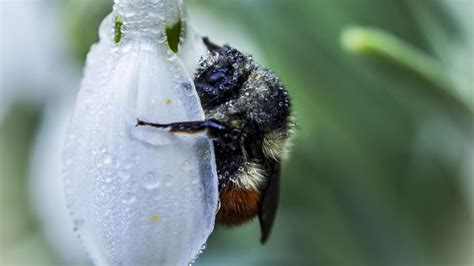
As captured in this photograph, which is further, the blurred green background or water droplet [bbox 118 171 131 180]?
the blurred green background

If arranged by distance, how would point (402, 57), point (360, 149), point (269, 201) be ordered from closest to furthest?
1. point (269, 201)
2. point (402, 57)
3. point (360, 149)

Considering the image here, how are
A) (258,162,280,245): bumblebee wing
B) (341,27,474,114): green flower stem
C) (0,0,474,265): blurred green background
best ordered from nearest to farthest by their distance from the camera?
(258,162,280,245): bumblebee wing < (341,27,474,114): green flower stem < (0,0,474,265): blurred green background

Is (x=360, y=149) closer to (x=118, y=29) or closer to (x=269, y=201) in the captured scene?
(x=269, y=201)

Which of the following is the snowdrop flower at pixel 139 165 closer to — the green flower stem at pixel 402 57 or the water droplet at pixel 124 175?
the water droplet at pixel 124 175

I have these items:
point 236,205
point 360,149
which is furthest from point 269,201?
point 360,149

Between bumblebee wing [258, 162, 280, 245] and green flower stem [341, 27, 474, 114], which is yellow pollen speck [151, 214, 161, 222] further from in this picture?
green flower stem [341, 27, 474, 114]

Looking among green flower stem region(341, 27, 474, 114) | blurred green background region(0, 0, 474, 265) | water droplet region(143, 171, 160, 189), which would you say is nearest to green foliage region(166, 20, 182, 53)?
water droplet region(143, 171, 160, 189)

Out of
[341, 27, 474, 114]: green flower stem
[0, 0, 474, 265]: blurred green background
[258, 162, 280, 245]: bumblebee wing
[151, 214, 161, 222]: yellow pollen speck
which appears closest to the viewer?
[151, 214, 161, 222]: yellow pollen speck
